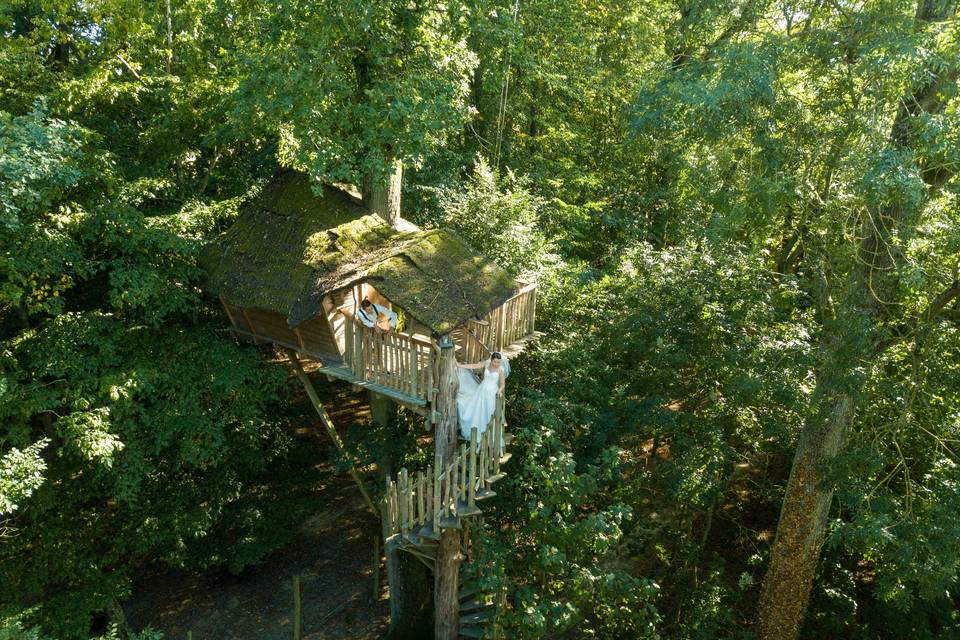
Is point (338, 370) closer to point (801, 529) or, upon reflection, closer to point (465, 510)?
point (465, 510)

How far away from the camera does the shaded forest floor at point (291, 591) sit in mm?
12531

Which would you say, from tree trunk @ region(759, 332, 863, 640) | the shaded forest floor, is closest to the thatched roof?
the shaded forest floor

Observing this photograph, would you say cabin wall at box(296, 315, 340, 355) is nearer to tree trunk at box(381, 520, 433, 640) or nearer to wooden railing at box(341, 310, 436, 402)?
wooden railing at box(341, 310, 436, 402)

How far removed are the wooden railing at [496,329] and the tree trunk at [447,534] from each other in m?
1.24

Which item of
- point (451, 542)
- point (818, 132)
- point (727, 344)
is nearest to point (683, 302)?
point (727, 344)

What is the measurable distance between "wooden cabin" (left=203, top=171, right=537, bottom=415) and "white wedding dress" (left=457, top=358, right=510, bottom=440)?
416 millimetres

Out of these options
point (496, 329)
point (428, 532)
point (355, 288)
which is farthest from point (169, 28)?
point (428, 532)

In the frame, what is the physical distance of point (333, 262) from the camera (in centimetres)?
973

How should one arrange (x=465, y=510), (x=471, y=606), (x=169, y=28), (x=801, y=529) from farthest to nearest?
(x=169, y=28) < (x=471, y=606) < (x=801, y=529) < (x=465, y=510)

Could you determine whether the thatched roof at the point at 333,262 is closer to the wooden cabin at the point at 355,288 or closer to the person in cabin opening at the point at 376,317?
the wooden cabin at the point at 355,288

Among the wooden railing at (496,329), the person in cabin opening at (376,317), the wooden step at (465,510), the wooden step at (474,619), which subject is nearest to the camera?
the wooden step at (465,510)

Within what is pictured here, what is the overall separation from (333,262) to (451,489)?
389 centimetres

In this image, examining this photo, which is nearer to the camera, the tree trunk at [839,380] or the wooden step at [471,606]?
the tree trunk at [839,380]

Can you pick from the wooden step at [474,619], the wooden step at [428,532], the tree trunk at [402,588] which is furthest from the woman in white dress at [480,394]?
the wooden step at [474,619]
